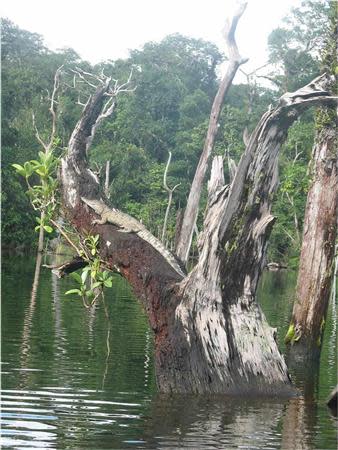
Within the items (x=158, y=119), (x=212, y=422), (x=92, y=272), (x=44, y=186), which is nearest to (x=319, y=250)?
(x=92, y=272)

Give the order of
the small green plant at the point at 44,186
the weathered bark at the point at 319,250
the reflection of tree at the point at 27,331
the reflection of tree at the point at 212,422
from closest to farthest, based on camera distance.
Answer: the reflection of tree at the point at 212,422 → the small green plant at the point at 44,186 → the reflection of tree at the point at 27,331 → the weathered bark at the point at 319,250

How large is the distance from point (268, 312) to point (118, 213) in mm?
10629

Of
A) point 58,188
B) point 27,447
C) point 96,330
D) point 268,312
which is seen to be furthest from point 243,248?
point 268,312

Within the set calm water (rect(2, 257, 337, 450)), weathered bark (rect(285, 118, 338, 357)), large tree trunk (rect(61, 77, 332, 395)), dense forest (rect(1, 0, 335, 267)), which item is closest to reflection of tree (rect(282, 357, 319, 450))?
calm water (rect(2, 257, 337, 450))

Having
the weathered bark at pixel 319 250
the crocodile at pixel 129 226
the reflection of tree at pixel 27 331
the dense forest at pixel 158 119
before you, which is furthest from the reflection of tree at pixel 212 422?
the dense forest at pixel 158 119

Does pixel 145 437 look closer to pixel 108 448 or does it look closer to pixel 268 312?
pixel 108 448

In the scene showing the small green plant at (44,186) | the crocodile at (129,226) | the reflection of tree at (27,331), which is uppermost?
the small green plant at (44,186)

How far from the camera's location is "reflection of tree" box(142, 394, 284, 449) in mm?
6605

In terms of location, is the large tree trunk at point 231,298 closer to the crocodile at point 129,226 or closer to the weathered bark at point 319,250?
the crocodile at point 129,226

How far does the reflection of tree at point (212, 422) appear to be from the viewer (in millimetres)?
6605

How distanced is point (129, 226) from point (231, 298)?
1.54 meters

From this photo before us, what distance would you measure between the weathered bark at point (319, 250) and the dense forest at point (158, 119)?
29.5m

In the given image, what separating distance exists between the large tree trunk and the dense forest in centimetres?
3285

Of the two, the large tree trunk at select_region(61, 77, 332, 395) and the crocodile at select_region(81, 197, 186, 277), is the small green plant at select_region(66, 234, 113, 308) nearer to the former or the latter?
the crocodile at select_region(81, 197, 186, 277)
